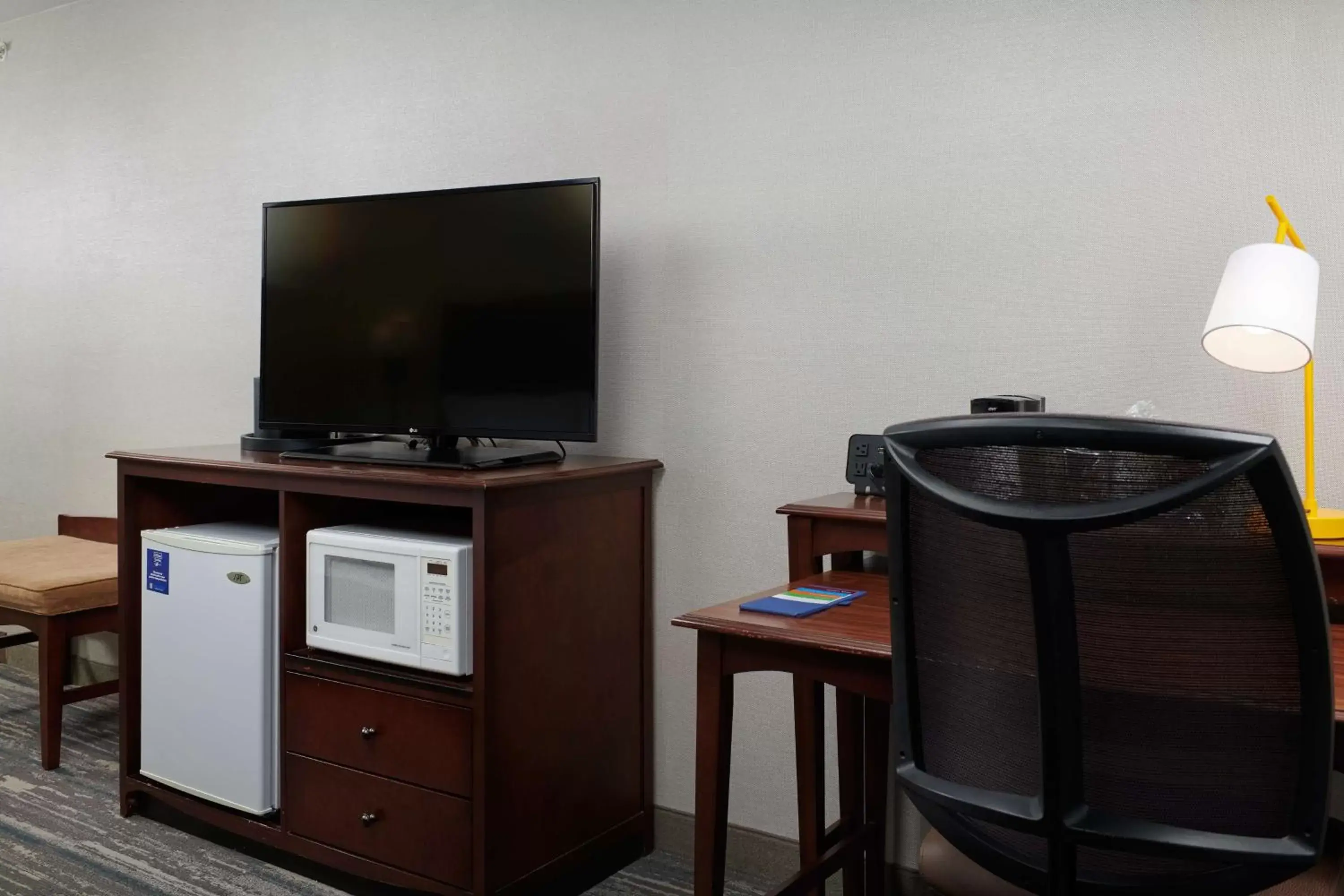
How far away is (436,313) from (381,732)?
93 cm

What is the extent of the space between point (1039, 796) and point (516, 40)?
2.30 meters

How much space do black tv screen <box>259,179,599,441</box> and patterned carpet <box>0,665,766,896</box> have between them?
1020 millimetres

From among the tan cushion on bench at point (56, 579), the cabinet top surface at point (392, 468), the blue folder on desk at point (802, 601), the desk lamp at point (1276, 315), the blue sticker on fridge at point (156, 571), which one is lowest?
the tan cushion on bench at point (56, 579)

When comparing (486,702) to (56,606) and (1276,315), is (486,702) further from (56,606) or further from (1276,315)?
(56,606)

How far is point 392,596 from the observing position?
7.29ft

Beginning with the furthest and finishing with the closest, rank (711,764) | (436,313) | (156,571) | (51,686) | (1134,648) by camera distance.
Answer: (51,686)
(156,571)
(436,313)
(711,764)
(1134,648)

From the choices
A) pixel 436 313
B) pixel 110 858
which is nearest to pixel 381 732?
pixel 110 858

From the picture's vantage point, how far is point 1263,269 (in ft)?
5.28

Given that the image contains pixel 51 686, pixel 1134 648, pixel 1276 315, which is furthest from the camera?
pixel 51 686

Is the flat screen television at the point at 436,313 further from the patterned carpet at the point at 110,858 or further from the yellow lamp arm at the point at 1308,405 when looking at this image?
the yellow lamp arm at the point at 1308,405

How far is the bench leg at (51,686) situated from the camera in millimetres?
3021

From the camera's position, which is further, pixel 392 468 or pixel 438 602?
pixel 392 468

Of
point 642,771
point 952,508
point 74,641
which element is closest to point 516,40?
point 642,771

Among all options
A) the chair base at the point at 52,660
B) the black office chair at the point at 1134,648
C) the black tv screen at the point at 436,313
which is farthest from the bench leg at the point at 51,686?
the black office chair at the point at 1134,648
